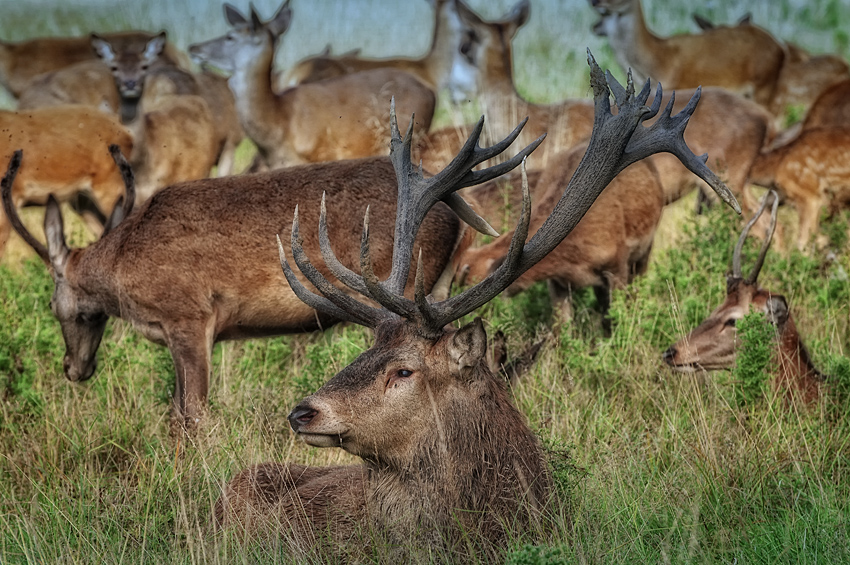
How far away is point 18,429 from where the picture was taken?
221 inches

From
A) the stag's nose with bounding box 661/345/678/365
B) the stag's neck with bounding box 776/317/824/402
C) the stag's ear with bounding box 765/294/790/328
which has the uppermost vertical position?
the stag's ear with bounding box 765/294/790/328

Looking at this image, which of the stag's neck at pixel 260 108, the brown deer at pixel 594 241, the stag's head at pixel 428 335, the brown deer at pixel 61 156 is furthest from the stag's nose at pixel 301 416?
the stag's neck at pixel 260 108

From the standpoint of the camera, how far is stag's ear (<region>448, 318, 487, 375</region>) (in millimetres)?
3811

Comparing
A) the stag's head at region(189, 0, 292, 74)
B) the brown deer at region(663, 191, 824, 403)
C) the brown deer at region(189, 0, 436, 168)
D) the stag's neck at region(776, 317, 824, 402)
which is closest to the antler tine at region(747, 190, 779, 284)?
the brown deer at region(663, 191, 824, 403)

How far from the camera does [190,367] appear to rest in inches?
225

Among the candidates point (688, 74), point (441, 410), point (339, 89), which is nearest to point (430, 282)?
point (441, 410)

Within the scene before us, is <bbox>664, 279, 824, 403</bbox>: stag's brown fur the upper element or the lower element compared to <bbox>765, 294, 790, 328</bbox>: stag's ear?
lower

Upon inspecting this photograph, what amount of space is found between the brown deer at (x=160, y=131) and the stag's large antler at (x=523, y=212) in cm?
587

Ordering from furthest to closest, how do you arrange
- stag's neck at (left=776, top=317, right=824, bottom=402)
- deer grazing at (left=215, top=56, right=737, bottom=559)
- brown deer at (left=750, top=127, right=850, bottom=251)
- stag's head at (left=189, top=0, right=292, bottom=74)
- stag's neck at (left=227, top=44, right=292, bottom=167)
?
stag's head at (left=189, top=0, right=292, bottom=74)
stag's neck at (left=227, top=44, right=292, bottom=167)
brown deer at (left=750, top=127, right=850, bottom=251)
stag's neck at (left=776, top=317, right=824, bottom=402)
deer grazing at (left=215, top=56, right=737, bottom=559)

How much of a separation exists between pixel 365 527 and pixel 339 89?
8.33 metres

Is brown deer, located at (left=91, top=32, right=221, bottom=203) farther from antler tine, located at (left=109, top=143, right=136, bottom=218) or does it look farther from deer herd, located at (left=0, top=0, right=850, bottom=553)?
antler tine, located at (left=109, top=143, right=136, bottom=218)

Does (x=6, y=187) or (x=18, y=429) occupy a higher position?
(x=6, y=187)

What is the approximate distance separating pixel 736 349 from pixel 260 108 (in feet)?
21.4

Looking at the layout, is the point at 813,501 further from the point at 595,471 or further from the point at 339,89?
the point at 339,89
